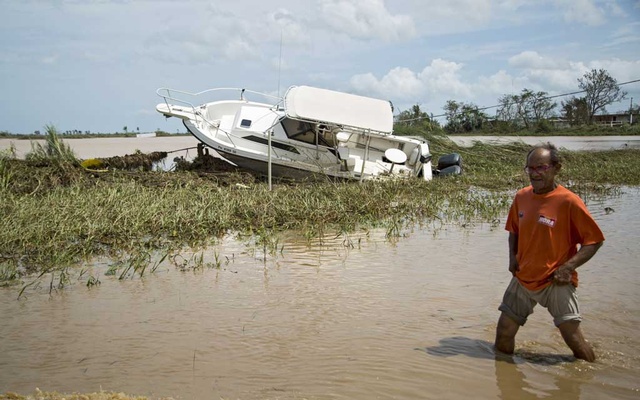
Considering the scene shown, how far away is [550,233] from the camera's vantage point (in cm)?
408

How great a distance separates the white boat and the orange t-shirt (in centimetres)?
969

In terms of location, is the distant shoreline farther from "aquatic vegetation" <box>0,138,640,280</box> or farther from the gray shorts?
the gray shorts

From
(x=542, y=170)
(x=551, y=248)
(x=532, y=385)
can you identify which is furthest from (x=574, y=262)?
(x=532, y=385)

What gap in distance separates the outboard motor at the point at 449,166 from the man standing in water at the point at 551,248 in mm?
12134

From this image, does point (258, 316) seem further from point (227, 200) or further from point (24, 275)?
point (227, 200)

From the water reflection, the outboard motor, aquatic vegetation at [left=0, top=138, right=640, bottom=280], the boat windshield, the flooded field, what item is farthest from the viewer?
the outboard motor

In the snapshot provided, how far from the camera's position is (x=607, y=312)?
5418 mm

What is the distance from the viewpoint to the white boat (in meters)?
14.0

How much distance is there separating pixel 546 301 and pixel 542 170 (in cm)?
87

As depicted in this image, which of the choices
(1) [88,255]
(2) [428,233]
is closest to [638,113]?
(2) [428,233]

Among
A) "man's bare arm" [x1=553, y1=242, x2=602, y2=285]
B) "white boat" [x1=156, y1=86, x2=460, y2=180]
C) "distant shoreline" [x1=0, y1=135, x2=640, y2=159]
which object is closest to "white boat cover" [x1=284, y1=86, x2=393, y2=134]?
"white boat" [x1=156, y1=86, x2=460, y2=180]

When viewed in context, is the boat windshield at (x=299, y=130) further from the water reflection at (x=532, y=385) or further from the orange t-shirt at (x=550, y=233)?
the water reflection at (x=532, y=385)

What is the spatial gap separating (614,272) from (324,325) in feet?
11.6

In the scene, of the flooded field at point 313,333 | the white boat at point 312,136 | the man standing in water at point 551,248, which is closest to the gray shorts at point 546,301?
the man standing in water at point 551,248
